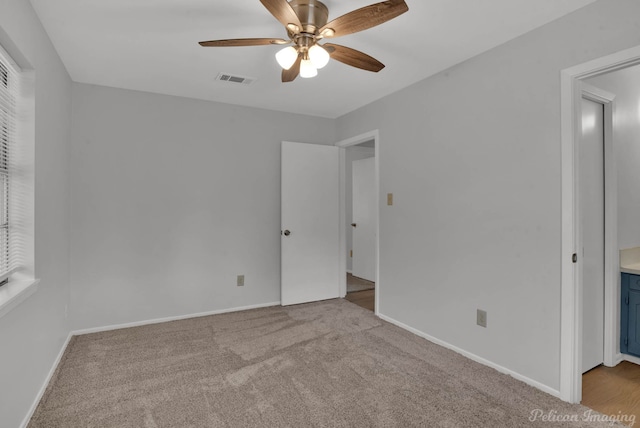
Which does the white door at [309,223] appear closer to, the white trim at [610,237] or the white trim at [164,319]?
the white trim at [164,319]

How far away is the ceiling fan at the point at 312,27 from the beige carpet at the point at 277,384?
2.03m

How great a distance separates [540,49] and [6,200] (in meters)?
3.39

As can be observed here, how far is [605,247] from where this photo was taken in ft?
8.93

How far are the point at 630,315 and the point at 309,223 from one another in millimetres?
3104

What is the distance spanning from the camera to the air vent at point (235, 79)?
3.16 metres

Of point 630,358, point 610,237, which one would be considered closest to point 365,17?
point 610,237

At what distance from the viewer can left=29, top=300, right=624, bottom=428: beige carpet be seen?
2012 mm

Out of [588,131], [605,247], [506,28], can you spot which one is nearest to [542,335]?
[605,247]

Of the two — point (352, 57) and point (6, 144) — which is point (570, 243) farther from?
point (6, 144)

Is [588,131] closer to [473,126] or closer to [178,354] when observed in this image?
[473,126]

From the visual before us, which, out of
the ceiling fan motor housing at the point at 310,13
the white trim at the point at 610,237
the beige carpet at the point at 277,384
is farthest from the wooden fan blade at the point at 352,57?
the beige carpet at the point at 277,384

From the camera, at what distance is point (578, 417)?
202 cm

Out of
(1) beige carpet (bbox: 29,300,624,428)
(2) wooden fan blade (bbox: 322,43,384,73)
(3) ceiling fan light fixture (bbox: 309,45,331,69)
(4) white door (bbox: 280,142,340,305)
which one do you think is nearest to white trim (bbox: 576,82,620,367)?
(1) beige carpet (bbox: 29,300,624,428)

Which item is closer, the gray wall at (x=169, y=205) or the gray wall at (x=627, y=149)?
the gray wall at (x=627, y=149)
